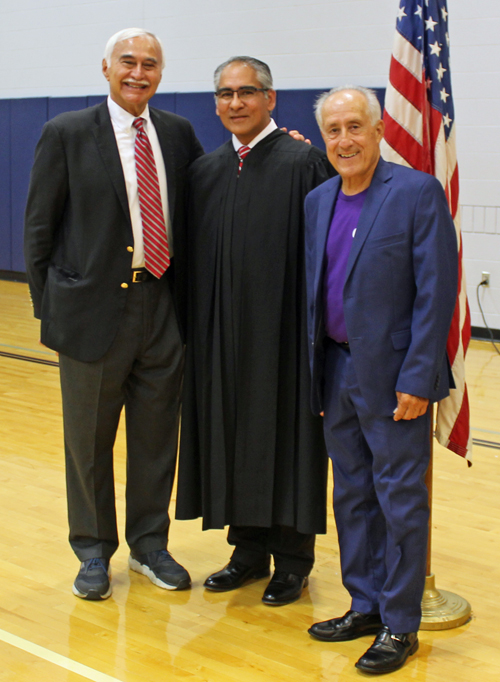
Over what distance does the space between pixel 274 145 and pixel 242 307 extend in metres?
0.55

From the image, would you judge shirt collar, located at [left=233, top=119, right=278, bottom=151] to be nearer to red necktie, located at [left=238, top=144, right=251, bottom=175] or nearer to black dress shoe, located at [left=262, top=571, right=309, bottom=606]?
red necktie, located at [left=238, top=144, right=251, bottom=175]

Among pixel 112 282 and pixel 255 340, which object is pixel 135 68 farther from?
pixel 255 340

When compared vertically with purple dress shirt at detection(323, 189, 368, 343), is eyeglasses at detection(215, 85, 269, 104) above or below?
above

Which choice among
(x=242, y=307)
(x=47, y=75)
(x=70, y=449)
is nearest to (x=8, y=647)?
(x=70, y=449)

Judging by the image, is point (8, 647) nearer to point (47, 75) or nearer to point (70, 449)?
point (70, 449)

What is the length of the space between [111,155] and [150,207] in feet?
0.68

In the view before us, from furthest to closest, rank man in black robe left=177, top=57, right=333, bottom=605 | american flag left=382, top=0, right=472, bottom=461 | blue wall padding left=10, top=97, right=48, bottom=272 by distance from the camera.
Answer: blue wall padding left=10, top=97, right=48, bottom=272 → man in black robe left=177, top=57, right=333, bottom=605 → american flag left=382, top=0, right=472, bottom=461

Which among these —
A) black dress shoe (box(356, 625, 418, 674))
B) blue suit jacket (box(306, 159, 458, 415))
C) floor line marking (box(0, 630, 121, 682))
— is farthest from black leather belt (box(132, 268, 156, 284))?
black dress shoe (box(356, 625, 418, 674))

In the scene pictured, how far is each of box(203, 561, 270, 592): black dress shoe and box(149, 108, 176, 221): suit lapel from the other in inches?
48.7

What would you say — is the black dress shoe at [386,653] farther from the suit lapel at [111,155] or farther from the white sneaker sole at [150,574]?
the suit lapel at [111,155]

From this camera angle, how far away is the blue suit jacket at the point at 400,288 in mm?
2137

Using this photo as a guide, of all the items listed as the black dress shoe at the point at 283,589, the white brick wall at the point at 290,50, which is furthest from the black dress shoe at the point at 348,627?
the white brick wall at the point at 290,50

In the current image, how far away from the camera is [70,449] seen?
109 inches

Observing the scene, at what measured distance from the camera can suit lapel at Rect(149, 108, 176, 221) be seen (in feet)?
8.90
